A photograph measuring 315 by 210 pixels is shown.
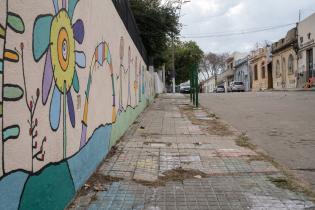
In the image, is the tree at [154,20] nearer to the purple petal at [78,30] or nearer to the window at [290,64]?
the purple petal at [78,30]

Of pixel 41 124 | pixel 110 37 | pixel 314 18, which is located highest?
pixel 314 18

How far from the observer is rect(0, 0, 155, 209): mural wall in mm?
3143

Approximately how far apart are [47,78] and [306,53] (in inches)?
1520

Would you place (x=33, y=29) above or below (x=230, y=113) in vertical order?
above

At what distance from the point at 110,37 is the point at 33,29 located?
14.3ft

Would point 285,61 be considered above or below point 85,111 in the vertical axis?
above

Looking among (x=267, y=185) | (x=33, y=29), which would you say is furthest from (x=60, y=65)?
(x=267, y=185)

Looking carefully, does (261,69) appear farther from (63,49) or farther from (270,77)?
(63,49)

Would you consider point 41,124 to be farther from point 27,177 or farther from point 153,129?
point 153,129

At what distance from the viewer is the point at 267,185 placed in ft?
19.2

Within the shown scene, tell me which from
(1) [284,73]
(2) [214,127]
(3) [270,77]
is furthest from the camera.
Answer: (3) [270,77]

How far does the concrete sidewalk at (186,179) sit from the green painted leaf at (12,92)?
1852 millimetres

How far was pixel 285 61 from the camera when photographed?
149ft

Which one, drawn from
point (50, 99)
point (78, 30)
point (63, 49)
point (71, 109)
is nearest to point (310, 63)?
point (78, 30)
